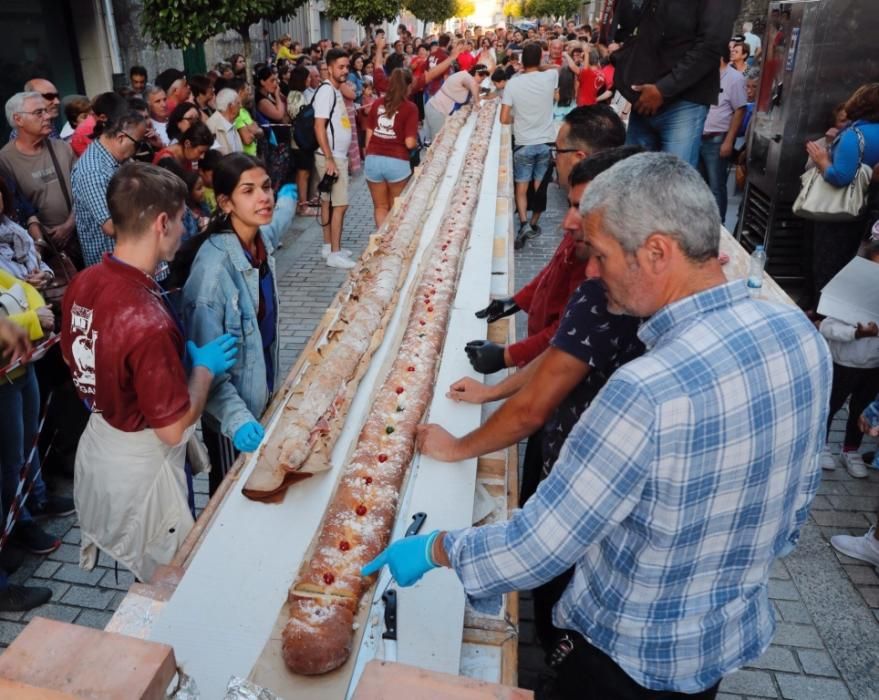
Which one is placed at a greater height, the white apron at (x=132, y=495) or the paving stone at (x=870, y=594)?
the white apron at (x=132, y=495)

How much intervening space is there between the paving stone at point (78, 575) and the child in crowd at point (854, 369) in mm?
4194

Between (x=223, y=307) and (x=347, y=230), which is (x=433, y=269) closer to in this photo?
(x=223, y=307)

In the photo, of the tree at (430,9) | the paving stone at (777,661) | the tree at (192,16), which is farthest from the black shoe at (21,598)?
the tree at (430,9)

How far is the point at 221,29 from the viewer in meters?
8.78

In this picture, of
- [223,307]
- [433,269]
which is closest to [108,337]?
[223,307]

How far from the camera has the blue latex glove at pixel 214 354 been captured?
107 inches

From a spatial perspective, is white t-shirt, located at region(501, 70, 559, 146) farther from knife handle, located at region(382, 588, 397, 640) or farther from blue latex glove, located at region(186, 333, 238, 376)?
knife handle, located at region(382, 588, 397, 640)

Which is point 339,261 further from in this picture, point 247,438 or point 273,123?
point 247,438

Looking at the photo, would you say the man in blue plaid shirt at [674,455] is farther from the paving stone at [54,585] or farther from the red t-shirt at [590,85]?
the red t-shirt at [590,85]

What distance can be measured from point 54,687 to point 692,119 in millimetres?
4960

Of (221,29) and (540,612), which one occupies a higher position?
(221,29)


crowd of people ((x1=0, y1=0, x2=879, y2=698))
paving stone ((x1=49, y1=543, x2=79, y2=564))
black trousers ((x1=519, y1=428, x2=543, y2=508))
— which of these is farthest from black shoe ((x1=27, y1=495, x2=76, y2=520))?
black trousers ((x1=519, y1=428, x2=543, y2=508))

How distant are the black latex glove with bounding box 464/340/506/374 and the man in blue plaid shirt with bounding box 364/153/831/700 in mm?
1693

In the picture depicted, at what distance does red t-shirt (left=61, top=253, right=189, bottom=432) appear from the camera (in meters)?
2.33
